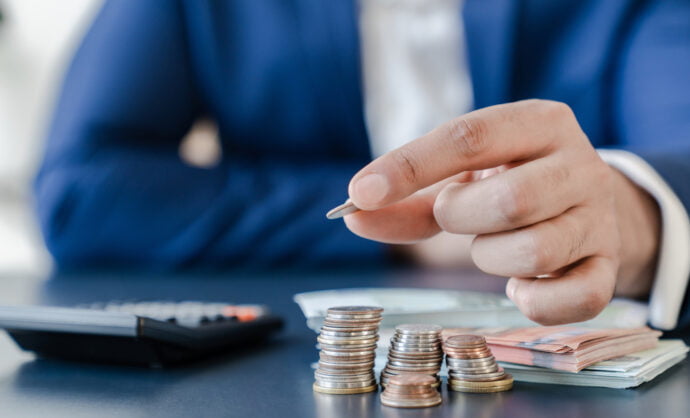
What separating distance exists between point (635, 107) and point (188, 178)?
2.75 ft

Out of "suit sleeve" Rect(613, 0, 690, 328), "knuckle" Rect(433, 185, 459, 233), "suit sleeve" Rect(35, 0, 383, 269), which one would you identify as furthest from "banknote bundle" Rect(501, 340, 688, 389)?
"suit sleeve" Rect(35, 0, 383, 269)

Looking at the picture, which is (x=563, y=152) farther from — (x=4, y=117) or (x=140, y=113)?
(x=4, y=117)

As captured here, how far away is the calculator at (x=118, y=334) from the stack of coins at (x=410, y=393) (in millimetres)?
166

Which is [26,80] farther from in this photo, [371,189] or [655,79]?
[371,189]

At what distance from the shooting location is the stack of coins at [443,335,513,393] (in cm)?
39

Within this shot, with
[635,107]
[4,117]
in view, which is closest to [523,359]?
[635,107]

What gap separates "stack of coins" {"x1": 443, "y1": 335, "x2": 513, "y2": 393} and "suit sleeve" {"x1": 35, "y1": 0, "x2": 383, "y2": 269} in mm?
805

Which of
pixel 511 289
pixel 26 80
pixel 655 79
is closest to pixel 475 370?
pixel 511 289

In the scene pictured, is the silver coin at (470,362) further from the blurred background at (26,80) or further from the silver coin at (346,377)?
the blurred background at (26,80)

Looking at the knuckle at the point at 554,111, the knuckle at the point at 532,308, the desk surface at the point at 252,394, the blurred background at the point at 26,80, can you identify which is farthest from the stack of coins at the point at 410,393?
the blurred background at the point at 26,80

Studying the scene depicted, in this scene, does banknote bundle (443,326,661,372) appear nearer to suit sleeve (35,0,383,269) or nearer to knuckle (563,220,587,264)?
knuckle (563,220,587,264)

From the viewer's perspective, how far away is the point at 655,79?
1.24 meters

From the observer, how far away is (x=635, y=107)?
4.24 ft

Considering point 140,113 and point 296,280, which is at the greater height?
point 140,113
